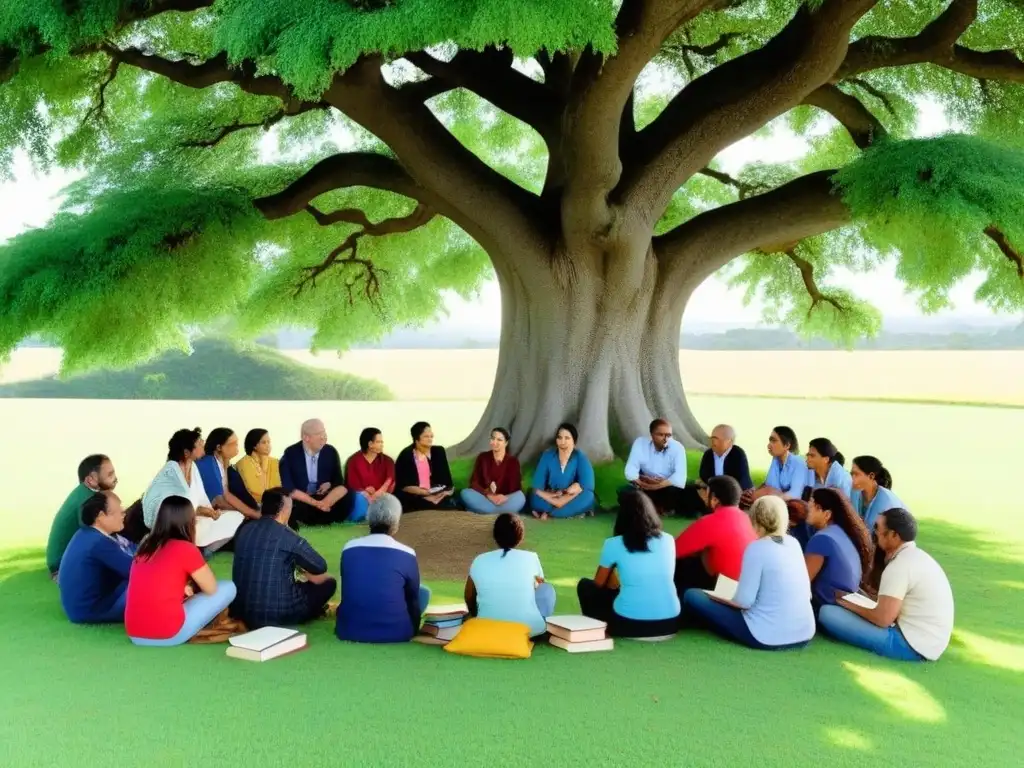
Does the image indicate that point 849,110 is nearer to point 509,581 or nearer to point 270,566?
point 509,581

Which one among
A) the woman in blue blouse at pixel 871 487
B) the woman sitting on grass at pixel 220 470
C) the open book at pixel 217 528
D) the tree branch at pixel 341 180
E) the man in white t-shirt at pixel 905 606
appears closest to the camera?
the man in white t-shirt at pixel 905 606

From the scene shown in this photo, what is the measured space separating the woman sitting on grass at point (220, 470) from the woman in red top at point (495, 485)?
2.20 m

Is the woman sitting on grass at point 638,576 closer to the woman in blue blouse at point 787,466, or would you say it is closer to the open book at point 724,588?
the open book at point 724,588

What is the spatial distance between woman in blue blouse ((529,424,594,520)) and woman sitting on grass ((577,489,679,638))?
418 cm

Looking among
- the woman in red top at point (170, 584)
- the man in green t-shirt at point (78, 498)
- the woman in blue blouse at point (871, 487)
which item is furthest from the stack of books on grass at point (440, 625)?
Result: the woman in blue blouse at point (871, 487)

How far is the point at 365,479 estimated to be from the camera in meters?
9.95

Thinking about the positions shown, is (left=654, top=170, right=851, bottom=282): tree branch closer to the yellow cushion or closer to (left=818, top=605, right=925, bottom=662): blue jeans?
(left=818, top=605, right=925, bottom=662): blue jeans

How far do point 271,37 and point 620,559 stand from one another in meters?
5.05

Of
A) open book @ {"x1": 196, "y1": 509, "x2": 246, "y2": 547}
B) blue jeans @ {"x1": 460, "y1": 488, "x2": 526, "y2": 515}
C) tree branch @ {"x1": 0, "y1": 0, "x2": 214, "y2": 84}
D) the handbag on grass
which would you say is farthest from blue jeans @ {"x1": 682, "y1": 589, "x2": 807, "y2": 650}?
tree branch @ {"x1": 0, "y1": 0, "x2": 214, "y2": 84}

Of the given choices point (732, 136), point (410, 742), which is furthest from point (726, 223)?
point (410, 742)

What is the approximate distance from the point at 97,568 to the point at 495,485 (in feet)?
15.0

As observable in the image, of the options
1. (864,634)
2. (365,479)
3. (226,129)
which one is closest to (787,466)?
(864,634)

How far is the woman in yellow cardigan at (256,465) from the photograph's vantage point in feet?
29.1

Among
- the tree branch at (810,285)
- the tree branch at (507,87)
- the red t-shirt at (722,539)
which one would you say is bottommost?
the red t-shirt at (722,539)
